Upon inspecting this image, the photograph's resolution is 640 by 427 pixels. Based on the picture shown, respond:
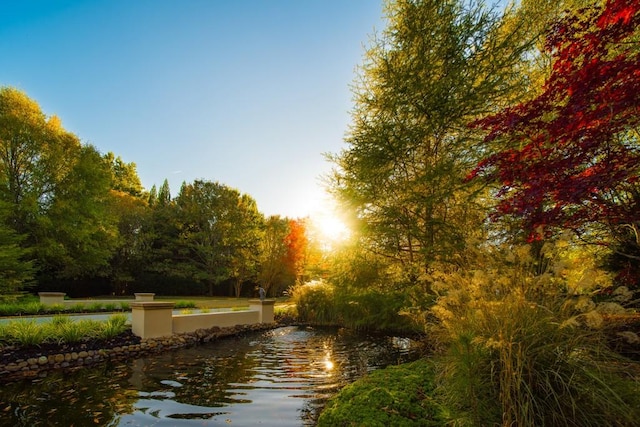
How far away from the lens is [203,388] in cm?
530

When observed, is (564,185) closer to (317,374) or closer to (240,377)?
(317,374)

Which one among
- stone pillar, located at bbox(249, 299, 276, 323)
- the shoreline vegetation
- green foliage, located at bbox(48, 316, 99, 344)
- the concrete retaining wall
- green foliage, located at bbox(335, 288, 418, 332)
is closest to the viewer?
the shoreline vegetation

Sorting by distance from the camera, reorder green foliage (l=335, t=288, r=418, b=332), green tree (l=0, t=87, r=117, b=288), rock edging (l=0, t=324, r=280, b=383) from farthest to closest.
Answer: green tree (l=0, t=87, r=117, b=288) → green foliage (l=335, t=288, r=418, b=332) → rock edging (l=0, t=324, r=280, b=383)

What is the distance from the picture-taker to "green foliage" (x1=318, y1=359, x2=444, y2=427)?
9.60 ft

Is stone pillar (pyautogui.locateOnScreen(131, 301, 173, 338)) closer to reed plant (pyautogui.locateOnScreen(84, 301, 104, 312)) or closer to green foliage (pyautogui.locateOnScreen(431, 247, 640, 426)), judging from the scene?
reed plant (pyautogui.locateOnScreen(84, 301, 104, 312))

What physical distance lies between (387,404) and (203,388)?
3.33 metres

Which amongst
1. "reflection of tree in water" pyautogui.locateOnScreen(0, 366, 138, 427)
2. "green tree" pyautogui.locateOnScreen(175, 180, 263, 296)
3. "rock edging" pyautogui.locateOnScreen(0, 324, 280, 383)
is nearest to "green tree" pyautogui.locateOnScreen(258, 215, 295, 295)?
"green tree" pyautogui.locateOnScreen(175, 180, 263, 296)

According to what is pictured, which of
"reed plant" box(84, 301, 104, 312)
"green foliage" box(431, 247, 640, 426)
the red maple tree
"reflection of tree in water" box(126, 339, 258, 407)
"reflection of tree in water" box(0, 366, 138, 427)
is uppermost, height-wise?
the red maple tree

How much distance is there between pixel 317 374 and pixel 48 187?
60.7 feet

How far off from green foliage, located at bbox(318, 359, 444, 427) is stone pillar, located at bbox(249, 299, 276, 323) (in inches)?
352

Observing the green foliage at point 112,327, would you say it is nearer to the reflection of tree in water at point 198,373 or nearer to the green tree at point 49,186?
the reflection of tree in water at point 198,373

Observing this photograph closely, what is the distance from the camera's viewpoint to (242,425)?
12.9ft

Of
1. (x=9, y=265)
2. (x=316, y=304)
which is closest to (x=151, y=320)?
(x=316, y=304)

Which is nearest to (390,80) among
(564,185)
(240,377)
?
(564,185)
